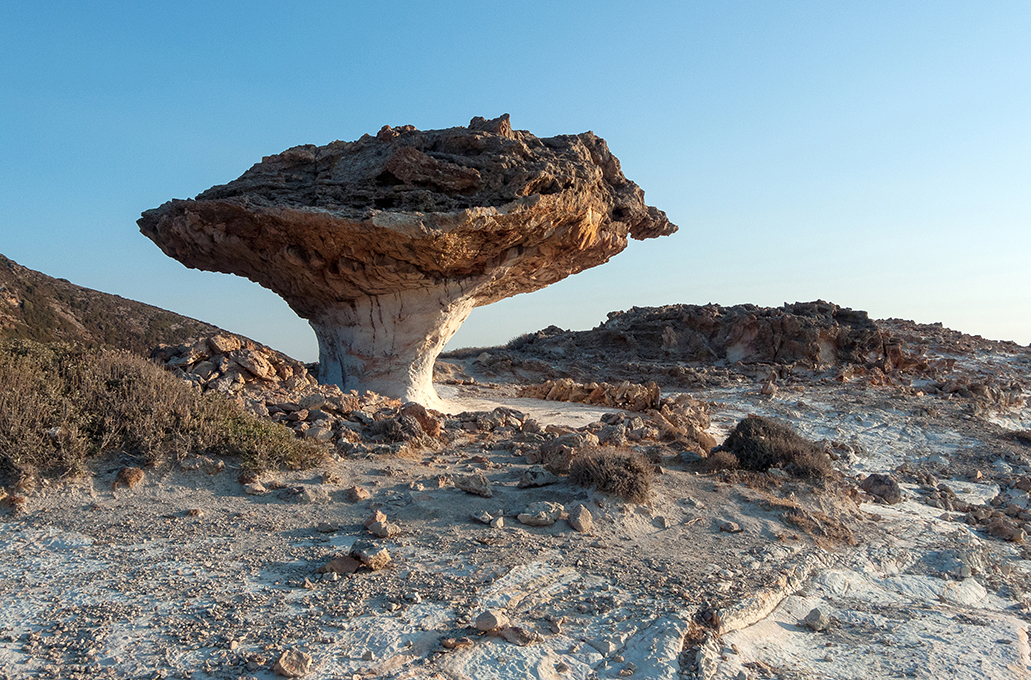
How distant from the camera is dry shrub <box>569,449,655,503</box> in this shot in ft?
17.7

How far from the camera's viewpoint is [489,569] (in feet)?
13.6

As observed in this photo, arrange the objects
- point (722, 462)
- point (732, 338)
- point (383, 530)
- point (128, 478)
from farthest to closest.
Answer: point (732, 338)
point (722, 462)
point (128, 478)
point (383, 530)

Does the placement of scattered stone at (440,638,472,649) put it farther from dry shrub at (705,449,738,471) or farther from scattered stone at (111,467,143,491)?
dry shrub at (705,449,738,471)

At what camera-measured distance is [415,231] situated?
28.1ft

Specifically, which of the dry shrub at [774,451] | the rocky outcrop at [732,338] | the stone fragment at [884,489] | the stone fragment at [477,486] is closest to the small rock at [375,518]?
the stone fragment at [477,486]

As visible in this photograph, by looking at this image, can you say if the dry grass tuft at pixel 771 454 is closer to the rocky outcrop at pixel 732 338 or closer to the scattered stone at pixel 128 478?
the scattered stone at pixel 128 478

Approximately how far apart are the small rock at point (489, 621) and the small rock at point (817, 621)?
1.95 metres

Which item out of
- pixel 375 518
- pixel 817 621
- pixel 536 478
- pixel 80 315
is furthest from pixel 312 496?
pixel 80 315

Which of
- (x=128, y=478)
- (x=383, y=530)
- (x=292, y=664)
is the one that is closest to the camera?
(x=292, y=664)

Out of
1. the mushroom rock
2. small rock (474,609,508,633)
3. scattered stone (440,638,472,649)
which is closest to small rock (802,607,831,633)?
small rock (474,609,508,633)

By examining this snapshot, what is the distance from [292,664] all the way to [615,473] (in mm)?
3132

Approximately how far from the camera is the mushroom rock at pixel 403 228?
8.92 metres

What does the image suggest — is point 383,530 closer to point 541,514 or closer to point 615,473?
point 541,514

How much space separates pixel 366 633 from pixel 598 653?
119 centimetres
